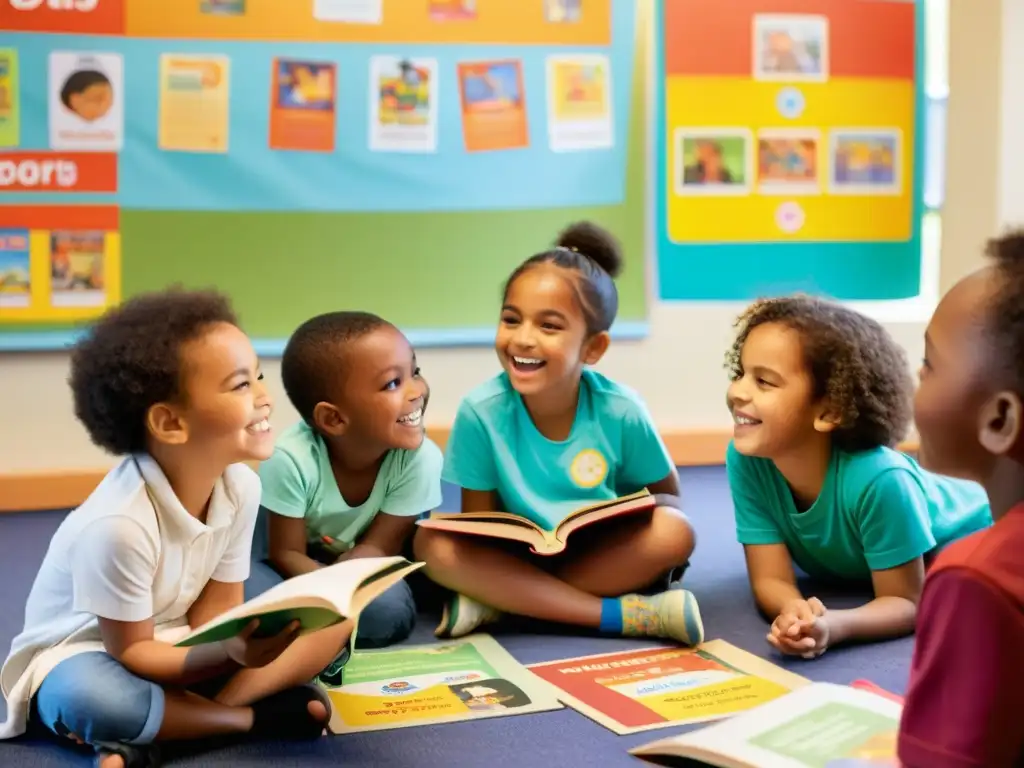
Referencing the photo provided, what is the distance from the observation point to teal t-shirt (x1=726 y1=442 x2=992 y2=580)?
5.24 ft

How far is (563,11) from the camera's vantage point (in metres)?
2.89

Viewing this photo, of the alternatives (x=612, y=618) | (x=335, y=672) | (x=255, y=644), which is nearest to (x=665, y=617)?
(x=612, y=618)

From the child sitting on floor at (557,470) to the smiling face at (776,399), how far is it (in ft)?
0.59

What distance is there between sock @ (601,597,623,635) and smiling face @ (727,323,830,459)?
0.96 feet

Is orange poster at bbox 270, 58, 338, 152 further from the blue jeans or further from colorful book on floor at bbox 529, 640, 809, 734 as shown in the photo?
colorful book on floor at bbox 529, 640, 809, 734

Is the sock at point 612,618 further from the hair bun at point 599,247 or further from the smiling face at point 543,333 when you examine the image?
the hair bun at point 599,247

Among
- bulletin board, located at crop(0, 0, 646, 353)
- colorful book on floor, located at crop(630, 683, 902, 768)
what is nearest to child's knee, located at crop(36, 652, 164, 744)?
colorful book on floor, located at crop(630, 683, 902, 768)

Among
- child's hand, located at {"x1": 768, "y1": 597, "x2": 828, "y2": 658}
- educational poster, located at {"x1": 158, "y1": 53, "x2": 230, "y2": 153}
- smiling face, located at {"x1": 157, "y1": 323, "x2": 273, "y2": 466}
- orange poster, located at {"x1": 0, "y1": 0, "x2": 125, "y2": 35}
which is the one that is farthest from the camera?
educational poster, located at {"x1": 158, "y1": 53, "x2": 230, "y2": 153}

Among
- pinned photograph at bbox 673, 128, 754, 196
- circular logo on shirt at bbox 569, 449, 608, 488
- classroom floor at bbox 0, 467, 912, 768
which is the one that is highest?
pinned photograph at bbox 673, 128, 754, 196

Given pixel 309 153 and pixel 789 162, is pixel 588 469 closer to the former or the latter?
pixel 309 153

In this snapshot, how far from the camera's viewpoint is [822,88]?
309 centimetres

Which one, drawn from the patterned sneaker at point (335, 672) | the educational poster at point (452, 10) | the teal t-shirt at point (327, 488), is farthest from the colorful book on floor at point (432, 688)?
the educational poster at point (452, 10)

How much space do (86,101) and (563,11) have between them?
1195 mm

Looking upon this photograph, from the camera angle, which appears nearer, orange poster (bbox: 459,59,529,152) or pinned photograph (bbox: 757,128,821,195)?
orange poster (bbox: 459,59,529,152)
